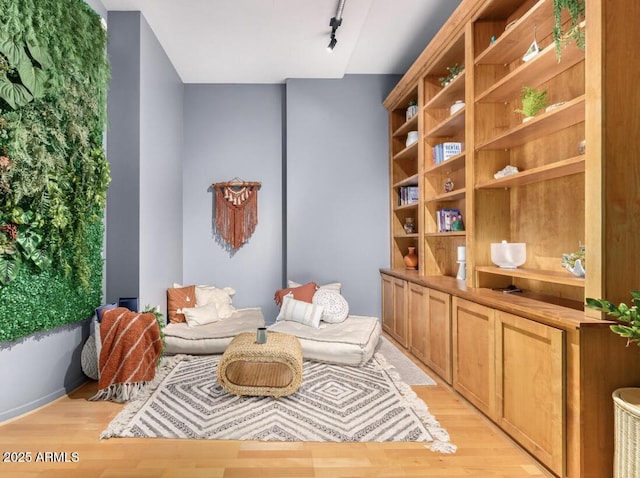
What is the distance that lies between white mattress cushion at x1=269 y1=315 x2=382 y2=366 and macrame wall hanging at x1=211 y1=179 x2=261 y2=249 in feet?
4.99

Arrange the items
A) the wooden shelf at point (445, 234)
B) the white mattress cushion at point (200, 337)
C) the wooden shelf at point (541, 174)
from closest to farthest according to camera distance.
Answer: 1. the wooden shelf at point (541, 174)
2. the wooden shelf at point (445, 234)
3. the white mattress cushion at point (200, 337)

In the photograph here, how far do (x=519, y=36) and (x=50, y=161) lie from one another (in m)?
3.08

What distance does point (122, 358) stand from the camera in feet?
8.32

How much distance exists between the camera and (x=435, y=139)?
365 cm

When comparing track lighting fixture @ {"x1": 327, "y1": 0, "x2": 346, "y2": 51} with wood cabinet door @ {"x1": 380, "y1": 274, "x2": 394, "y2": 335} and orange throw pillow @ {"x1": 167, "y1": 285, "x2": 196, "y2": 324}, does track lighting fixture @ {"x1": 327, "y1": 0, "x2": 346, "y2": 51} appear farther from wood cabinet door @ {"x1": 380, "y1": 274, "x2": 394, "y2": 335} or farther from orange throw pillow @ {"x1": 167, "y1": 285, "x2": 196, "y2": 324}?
orange throw pillow @ {"x1": 167, "y1": 285, "x2": 196, "y2": 324}

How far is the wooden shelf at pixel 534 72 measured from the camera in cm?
198

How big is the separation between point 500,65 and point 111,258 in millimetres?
3460

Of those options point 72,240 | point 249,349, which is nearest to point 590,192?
point 249,349

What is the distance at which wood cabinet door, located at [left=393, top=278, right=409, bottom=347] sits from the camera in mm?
3688

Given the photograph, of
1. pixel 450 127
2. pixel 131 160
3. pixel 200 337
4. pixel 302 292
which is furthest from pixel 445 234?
pixel 131 160

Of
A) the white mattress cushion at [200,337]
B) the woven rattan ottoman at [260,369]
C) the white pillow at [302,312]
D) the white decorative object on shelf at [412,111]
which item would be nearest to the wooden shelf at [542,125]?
the white decorative object on shelf at [412,111]

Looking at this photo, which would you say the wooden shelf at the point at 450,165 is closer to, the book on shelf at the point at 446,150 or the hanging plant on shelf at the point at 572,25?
the book on shelf at the point at 446,150

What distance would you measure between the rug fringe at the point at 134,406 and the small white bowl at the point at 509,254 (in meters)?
2.58

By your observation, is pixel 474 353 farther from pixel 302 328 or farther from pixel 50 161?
pixel 50 161
